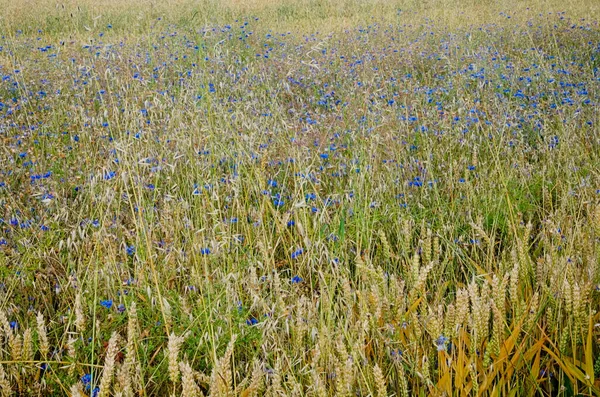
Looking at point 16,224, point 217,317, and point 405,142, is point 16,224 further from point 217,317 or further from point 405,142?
point 405,142

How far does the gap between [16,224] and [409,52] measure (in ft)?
17.2

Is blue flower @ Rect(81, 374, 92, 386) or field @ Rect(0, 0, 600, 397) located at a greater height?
field @ Rect(0, 0, 600, 397)

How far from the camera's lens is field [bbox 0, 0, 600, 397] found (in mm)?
1485

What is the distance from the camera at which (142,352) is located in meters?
1.76

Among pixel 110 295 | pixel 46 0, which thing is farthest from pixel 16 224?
pixel 46 0

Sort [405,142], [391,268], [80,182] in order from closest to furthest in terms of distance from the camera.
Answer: [391,268], [80,182], [405,142]

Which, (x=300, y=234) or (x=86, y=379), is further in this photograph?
(x=300, y=234)

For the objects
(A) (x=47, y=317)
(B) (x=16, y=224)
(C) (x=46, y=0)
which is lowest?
(A) (x=47, y=317)

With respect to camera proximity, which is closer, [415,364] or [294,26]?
[415,364]

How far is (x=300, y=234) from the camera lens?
2.49 m

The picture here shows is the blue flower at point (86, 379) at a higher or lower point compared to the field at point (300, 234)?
lower

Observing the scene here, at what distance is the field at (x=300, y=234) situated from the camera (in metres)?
1.49

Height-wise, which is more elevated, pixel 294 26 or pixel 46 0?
pixel 46 0

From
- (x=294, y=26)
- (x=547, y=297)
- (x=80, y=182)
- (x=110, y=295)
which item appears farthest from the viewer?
(x=294, y=26)
